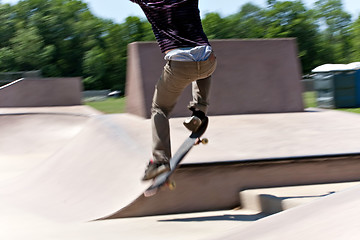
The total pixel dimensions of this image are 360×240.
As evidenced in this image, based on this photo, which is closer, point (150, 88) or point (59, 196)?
point (59, 196)

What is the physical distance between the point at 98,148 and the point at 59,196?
42.8 inches

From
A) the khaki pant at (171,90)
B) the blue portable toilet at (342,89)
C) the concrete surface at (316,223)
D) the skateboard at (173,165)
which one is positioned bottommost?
the blue portable toilet at (342,89)

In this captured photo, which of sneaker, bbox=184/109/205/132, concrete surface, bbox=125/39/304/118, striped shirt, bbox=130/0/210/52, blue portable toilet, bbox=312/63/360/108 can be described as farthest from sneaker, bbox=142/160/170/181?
blue portable toilet, bbox=312/63/360/108

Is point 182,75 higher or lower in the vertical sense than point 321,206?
higher

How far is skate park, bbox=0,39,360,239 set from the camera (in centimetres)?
413

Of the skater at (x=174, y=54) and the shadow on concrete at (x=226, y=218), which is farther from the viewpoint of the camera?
the shadow on concrete at (x=226, y=218)

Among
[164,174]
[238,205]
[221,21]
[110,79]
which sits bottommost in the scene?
[110,79]

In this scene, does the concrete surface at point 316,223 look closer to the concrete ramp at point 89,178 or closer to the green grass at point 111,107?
the concrete ramp at point 89,178

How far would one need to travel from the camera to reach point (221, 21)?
61.9 meters

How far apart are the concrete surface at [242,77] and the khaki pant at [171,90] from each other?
3110 millimetres

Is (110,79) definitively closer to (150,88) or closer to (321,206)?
(150,88)

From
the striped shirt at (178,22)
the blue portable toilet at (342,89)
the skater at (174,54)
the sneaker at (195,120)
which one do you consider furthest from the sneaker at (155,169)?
the blue portable toilet at (342,89)

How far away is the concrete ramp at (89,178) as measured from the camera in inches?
194

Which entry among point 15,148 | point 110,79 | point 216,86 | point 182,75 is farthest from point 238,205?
point 110,79
